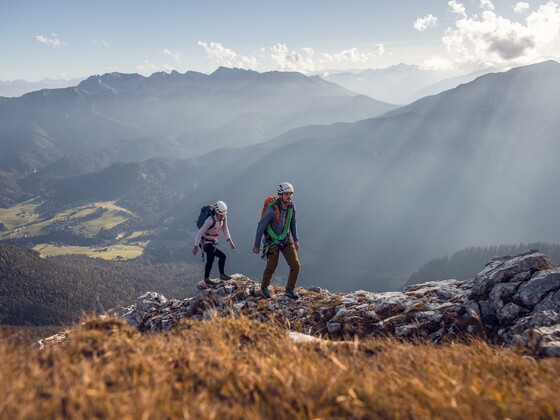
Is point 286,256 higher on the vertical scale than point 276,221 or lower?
lower

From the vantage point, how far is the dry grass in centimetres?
362

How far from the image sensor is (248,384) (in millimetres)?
4496

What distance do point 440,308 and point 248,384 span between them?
39.2 ft

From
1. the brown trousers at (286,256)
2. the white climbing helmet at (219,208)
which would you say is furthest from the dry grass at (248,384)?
the white climbing helmet at (219,208)

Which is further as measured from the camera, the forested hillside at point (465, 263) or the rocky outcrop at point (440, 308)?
the forested hillside at point (465, 263)

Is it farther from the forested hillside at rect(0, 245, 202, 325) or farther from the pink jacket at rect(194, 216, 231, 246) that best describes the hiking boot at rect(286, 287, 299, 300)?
the forested hillside at rect(0, 245, 202, 325)

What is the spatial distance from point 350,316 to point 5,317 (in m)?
177

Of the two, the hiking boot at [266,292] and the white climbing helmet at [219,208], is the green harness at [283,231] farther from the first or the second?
the hiking boot at [266,292]

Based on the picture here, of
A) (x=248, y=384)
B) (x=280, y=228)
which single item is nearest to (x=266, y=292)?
(x=280, y=228)

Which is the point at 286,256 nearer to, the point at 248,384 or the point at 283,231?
the point at 283,231

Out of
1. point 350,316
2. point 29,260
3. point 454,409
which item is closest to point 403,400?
point 454,409

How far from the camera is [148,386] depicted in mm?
4223

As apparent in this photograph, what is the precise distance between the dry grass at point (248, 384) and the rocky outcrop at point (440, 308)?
147 inches

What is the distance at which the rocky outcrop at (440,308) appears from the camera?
38.3 ft
